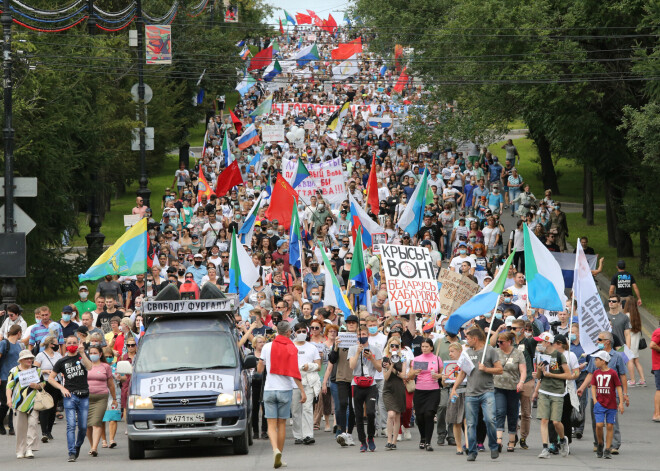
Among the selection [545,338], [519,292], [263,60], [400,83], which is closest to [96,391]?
[545,338]

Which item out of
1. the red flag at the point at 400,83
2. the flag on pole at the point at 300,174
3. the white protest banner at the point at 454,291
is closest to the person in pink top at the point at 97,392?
the white protest banner at the point at 454,291

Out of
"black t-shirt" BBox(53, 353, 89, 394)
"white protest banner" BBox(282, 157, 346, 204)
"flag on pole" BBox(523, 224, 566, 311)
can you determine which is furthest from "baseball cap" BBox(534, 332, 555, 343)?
"white protest banner" BBox(282, 157, 346, 204)

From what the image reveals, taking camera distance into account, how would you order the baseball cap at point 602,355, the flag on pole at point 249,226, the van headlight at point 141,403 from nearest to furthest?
1. the van headlight at point 141,403
2. the baseball cap at point 602,355
3. the flag on pole at point 249,226

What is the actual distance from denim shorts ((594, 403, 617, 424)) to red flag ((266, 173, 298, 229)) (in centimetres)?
1352

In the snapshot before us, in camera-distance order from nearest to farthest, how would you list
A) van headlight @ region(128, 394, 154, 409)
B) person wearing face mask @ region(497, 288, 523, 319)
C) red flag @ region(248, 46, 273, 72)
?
van headlight @ region(128, 394, 154, 409), person wearing face mask @ region(497, 288, 523, 319), red flag @ region(248, 46, 273, 72)

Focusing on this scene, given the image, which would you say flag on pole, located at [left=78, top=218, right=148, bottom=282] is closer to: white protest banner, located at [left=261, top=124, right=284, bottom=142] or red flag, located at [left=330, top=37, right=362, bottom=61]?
white protest banner, located at [left=261, top=124, right=284, bottom=142]

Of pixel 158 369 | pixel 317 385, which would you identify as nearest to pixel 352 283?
pixel 317 385

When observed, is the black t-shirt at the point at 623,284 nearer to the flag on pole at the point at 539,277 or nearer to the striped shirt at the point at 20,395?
the flag on pole at the point at 539,277

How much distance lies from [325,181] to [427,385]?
15.8m

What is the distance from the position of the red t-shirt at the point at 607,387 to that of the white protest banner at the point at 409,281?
15.9 feet

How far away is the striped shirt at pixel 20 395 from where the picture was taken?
1609 cm

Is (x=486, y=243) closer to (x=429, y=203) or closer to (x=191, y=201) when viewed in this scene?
(x=429, y=203)

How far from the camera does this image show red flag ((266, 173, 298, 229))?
27875mm

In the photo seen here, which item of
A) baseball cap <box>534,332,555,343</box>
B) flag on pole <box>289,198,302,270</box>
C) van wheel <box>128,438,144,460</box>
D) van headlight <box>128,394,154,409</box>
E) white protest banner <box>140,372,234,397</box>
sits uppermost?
flag on pole <box>289,198,302,270</box>
